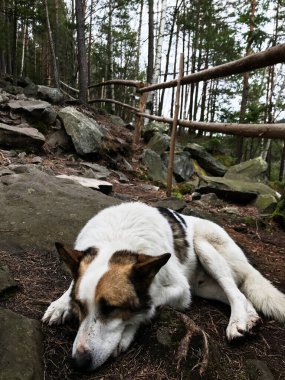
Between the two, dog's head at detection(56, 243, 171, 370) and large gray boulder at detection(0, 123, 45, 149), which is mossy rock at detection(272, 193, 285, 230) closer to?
dog's head at detection(56, 243, 171, 370)

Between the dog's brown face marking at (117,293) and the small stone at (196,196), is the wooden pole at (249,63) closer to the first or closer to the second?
the dog's brown face marking at (117,293)

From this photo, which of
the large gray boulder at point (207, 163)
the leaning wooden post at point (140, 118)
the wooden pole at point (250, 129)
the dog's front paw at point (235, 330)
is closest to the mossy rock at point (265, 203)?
the wooden pole at point (250, 129)

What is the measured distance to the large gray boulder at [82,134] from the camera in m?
8.53

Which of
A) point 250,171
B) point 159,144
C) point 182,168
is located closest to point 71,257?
point 182,168

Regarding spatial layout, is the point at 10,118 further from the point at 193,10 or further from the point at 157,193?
the point at 193,10

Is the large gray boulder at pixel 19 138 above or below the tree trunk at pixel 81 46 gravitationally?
below

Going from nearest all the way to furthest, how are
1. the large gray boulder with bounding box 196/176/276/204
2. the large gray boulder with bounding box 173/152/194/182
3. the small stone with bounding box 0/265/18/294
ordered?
the small stone with bounding box 0/265/18/294, the large gray boulder with bounding box 196/176/276/204, the large gray boulder with bounding box 173/152/194/182

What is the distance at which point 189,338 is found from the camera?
2244 millimetres

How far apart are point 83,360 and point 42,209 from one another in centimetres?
244

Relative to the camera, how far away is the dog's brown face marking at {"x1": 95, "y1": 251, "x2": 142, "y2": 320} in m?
2.11

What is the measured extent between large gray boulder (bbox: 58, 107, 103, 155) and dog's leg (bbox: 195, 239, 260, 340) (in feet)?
18.4

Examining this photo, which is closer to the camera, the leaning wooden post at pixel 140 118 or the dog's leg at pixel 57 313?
the dog's leg at pixel 57 313

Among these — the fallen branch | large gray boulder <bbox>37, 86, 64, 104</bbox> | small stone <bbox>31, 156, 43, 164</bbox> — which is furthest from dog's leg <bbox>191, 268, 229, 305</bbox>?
large gray boulder <bbox>37, 86, 64, 104</bbox>

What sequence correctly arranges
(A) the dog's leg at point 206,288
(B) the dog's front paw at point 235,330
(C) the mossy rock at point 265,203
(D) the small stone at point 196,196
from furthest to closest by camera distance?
(D) the small stone at point 196,196, (C) the mossy rock at point 265,203, (A) the dog's leg at point 206,288, (B) the dog's front paw at point 235,330
